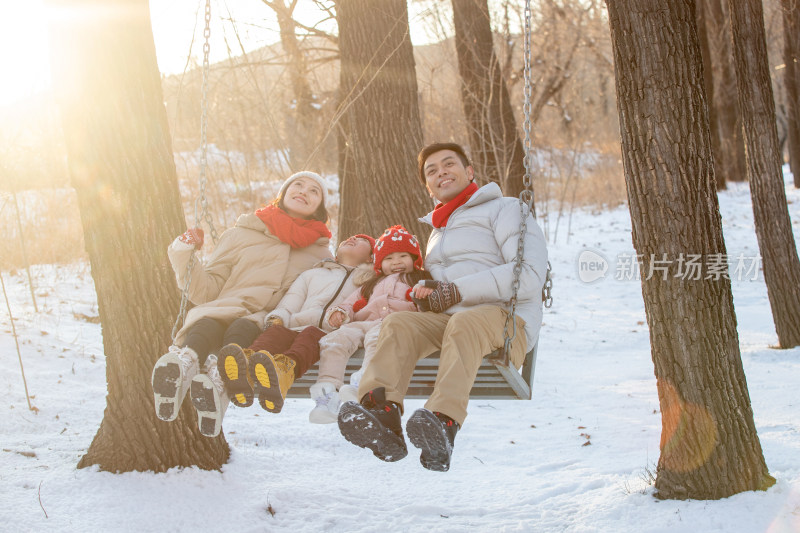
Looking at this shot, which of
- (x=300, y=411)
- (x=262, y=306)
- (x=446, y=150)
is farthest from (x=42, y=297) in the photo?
(x=446, y=150)

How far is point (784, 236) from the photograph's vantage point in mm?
6902

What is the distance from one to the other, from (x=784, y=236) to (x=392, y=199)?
4160mm

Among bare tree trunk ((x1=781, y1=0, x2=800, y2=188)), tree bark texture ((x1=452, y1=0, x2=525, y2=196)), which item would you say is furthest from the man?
bare tree trunk ((x1=781, y1=0, x2=800, y2=188))

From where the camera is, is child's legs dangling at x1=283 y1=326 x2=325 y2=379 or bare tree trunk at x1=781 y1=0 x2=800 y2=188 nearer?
child's legs dangling at x1=283 y1=326 x2=325 y2=379

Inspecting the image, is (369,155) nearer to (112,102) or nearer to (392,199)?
(392,199)

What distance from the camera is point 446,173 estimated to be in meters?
3.81

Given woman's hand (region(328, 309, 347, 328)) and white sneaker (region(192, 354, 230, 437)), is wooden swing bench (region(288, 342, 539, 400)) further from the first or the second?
white sneaker (region(192, 354, 230, 437))

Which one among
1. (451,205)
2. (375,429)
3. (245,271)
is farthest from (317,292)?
(375,429)

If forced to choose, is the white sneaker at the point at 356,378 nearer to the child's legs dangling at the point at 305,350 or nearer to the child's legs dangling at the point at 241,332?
the child's legs dangling at the point at 305,350

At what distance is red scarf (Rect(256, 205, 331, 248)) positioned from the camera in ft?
13.3

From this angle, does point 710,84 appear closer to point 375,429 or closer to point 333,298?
point 333,298

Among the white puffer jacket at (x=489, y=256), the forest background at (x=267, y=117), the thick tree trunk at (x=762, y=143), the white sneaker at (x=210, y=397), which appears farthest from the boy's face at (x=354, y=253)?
the thick tree trunk at (x=762, y=143)

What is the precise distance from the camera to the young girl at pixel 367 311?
10.3 feet

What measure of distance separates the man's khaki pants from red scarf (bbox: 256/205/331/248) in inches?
43.1
